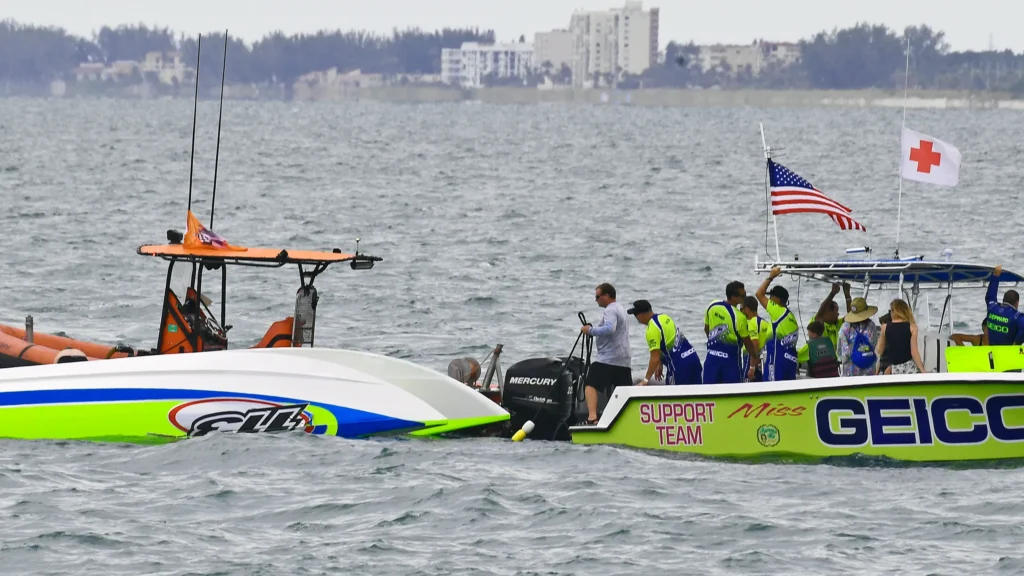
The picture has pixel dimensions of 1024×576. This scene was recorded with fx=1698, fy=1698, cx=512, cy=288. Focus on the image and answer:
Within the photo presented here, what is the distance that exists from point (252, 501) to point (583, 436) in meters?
3.06

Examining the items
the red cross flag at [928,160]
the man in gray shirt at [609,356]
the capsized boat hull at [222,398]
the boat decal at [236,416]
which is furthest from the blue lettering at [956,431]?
the boat decal at [236,416]

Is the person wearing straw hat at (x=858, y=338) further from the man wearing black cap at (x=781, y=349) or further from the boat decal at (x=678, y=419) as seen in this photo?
the boat decal at (x=678, y=419)

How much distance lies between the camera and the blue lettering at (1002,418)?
13453 mm

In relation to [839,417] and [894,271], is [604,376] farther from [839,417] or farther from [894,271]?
[894,271]

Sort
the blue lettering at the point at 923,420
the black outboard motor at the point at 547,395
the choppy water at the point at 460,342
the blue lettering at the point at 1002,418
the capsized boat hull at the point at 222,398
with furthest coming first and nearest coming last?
the black outboard motor at the point at 547,395, the capsized boat hull at the point at 222,398, the blue lettering at the point at 923,420, the blue lettering at the point at 1002,418, the choppy water at the point at 460,342

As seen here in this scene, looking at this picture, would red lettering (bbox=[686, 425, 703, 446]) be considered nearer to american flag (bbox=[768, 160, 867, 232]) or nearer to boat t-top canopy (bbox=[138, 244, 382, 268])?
american flag (bbox=[768, 160, 867, 232])

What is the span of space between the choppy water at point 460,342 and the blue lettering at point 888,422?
0.23m

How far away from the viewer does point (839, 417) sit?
45.2 ft

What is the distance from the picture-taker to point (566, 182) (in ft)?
187

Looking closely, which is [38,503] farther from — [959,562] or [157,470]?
[959,562]

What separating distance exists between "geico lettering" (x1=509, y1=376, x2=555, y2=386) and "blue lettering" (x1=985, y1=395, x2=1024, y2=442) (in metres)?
3.76

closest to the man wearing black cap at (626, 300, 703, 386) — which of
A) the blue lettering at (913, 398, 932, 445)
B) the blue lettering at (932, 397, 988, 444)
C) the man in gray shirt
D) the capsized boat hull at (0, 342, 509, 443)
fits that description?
the man in gray shirt

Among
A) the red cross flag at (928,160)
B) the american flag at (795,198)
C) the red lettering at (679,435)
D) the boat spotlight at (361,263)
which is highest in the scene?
the red cross flag at (928,160)

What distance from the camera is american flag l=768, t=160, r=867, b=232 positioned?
15250 millimetres
